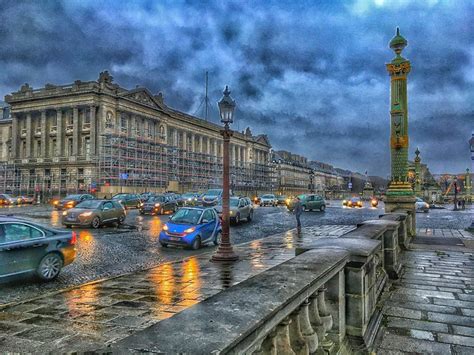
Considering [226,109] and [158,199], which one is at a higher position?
[226,109]

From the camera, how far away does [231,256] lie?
1126 centimetres

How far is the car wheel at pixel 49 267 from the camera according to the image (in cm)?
863

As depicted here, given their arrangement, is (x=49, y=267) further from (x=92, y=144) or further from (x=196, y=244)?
(x=92, y=144)

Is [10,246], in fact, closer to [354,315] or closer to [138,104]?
[354,315]

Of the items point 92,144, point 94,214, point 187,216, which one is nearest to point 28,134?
point 92,144

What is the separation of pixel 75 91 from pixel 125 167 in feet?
57.3

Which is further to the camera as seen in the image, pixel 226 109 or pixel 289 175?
pixel 289 175

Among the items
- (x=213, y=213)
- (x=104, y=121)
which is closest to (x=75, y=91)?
(x=104, y=121)

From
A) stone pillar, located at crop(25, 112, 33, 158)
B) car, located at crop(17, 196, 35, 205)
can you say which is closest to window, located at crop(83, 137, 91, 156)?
stone pillar, located at crop(25, 112, 33, 158)

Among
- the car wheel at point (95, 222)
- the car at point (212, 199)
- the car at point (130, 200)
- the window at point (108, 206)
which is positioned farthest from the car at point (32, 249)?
the car at point (130, 200)

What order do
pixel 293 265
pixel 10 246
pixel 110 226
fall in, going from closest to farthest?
pixel 293 265, pixel 10 246, pixel 110 226

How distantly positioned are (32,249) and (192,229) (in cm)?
641

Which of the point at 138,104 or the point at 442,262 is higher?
the point at 138,104

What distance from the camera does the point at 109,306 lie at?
6520 mm
